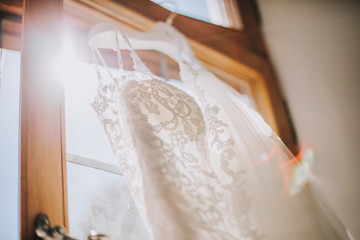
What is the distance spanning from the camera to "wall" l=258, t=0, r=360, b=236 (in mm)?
1446

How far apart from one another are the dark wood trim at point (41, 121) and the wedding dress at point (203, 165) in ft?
0.44

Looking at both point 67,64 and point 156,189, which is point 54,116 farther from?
point 156,189

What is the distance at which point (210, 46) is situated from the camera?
150 cm

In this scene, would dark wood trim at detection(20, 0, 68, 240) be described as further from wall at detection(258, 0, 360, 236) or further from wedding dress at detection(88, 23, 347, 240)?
wall at detection(258, 0, 360, 236)

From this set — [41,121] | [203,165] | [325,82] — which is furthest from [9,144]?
[325,82]

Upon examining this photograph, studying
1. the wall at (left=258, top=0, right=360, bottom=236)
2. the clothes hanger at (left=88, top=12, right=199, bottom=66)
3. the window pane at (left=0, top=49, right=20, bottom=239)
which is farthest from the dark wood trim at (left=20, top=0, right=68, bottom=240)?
the wall at (left=258, top=0, right=360, bottom=236)

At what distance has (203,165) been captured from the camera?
698 millimetres

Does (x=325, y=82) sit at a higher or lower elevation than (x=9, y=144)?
higher

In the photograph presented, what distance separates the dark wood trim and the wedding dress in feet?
0.44

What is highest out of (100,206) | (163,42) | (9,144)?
(163,42)

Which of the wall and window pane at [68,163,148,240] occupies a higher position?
the wall

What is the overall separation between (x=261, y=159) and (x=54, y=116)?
56cm

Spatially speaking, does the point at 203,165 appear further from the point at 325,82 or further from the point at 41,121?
the point at 325,82

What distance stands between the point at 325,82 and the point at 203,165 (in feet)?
4.15
